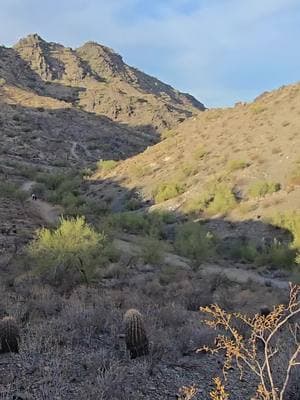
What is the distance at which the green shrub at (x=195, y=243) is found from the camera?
83.3 ft

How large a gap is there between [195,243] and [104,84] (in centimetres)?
9333

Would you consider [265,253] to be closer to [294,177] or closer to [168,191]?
[294,177]

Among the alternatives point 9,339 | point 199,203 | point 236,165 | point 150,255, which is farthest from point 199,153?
point 9,339

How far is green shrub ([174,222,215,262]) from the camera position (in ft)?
83.3

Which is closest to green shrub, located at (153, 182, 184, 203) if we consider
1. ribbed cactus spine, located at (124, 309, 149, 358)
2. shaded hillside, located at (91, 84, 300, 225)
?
shaded hillside, located at (91, 84, 300, 225)

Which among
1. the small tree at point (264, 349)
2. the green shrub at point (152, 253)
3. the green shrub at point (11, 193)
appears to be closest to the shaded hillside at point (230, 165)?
the green shrub at point (11, 193)

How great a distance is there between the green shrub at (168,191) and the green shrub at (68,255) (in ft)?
59.7

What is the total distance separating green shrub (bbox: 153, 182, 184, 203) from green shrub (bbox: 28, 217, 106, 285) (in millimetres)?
18206

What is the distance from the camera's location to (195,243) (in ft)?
85.4

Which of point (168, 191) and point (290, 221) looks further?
point (168, 191)

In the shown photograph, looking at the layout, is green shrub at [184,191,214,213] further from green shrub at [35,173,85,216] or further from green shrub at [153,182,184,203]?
green shrub at [35,173,85,216]

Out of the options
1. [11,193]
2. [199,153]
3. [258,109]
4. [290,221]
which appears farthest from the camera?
[258,109]

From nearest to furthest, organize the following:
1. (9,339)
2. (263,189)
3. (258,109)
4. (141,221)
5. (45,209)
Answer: (9,339)
(263,189)
(141,221)
(45,209)
(258,109)

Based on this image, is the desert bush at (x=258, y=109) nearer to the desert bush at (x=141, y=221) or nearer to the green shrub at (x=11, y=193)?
the desert bush at (x=141, y=221)
